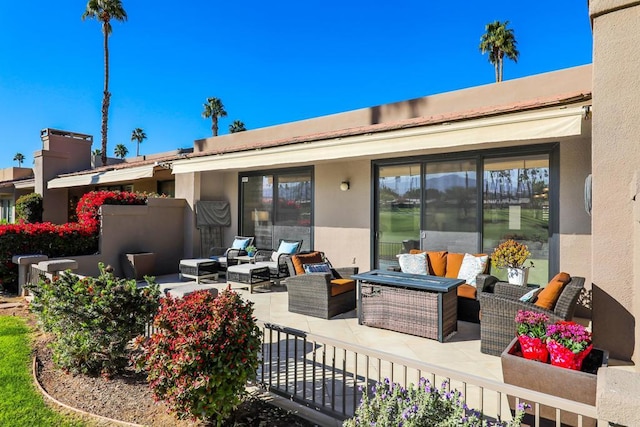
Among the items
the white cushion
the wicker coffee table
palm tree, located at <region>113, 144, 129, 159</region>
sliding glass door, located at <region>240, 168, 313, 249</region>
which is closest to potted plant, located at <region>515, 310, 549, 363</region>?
the wicker coffee table

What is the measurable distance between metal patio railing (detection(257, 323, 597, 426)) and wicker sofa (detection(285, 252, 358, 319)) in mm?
1461

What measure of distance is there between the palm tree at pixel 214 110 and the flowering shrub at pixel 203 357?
41.1 m

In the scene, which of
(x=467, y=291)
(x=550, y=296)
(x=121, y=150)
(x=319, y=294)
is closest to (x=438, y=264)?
(x=467, y=291)

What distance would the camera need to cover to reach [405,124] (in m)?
8.02

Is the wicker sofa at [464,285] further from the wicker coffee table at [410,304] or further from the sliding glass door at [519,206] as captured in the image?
the sliding glass door at [519,206]

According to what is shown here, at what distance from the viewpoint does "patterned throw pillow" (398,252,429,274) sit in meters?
8.26

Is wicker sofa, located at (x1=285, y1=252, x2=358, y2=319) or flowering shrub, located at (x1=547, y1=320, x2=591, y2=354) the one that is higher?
flowering shrub, located at (x1=547, y1=320, x2=591, y2=354)

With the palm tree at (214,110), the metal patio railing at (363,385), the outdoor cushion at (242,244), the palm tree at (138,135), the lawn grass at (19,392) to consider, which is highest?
the palm tree at (138,135)

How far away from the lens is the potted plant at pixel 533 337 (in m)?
3.57

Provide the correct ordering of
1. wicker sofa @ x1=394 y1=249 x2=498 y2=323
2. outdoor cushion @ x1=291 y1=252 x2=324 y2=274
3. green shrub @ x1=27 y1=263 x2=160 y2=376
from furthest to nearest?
outdoor cushion @ x1=291 y1=252 x2=324 y2=274
wicker sofa @ x1=394 y1=249 x2=498 y2=323
green shrub @ x1=27 y1=263 x2=160 y2=376

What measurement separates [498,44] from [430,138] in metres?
31.7

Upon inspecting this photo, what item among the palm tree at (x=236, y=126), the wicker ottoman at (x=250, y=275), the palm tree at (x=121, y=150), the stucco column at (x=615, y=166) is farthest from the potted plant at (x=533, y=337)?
the palm tree at (x=121, y=150)

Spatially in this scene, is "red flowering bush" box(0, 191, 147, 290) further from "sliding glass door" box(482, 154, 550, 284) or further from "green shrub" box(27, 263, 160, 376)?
"sliding glass door" box(482, 154, 550, 284)

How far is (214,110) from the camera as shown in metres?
41.3
